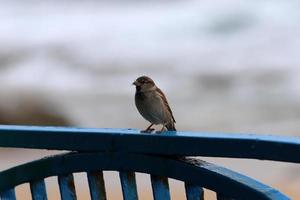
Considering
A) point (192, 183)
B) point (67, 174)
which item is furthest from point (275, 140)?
point (67, 174)

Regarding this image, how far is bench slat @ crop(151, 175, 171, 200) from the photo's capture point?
2375 mm

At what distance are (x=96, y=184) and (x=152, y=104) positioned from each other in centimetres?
152

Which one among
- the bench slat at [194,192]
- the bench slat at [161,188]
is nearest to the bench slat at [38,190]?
the bench slat at [161,188]

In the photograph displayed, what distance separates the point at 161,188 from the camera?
7.81ft

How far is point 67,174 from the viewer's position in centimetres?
258

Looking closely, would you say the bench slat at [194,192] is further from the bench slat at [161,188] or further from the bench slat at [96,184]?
the bench slat at [96,184]

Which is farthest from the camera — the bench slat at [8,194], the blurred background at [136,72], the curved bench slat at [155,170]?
the blurred background at [136,72]

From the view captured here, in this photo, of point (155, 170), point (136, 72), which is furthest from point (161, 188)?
point (136, 72)

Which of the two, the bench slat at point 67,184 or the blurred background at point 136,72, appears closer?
the bench slat at point 67,184

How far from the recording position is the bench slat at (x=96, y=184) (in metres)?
2.53

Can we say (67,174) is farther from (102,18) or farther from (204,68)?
(102,18)

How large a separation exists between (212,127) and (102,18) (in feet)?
19.4

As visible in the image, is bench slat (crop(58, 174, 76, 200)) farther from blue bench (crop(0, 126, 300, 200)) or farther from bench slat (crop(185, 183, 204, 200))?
bench slat (crop(185, 183, 204, 200))

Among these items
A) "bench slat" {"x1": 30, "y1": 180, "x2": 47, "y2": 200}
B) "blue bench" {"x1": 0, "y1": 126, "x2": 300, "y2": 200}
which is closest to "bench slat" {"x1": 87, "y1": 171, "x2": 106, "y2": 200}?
"blue bench" {"x1": 0, "y1": 126, "x2": 300, "y2": 200}
